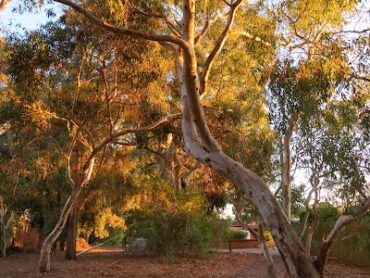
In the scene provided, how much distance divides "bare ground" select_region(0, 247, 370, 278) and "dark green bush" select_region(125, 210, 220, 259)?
42 cm

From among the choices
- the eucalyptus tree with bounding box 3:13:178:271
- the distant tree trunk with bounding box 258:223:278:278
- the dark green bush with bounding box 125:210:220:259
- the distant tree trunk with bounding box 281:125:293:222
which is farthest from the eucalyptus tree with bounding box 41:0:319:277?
the dark green bush with bounding box 125:210:220:259

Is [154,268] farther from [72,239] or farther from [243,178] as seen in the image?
[243,178]

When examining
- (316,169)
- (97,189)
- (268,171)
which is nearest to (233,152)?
(268,171)

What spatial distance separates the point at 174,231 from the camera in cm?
1817

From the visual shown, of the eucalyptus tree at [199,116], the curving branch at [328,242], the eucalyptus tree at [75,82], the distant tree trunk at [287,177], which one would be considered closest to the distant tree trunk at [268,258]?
the distant tree trunk at [287,177]

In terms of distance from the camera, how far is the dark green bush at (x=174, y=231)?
17984 millimetres

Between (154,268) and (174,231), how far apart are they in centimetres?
268

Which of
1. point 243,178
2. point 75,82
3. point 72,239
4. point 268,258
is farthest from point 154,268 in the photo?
point 243,178

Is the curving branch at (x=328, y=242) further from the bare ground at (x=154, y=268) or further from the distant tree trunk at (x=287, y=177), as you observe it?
the bare ground at (x=154, y=268)

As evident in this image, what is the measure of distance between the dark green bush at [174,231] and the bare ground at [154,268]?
42 centimetres

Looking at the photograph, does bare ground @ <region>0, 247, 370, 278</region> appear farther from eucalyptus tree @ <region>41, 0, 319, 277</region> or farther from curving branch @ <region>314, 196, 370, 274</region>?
curving branch @ <region>314, 196, 370, 274</region>

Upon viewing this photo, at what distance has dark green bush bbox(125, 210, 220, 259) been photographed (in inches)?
708

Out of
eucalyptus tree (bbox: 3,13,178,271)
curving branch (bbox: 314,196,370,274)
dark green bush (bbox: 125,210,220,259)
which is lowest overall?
curving branch (bbox: 314,196,370,274)

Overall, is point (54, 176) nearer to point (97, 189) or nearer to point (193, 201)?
point (97, 189)
